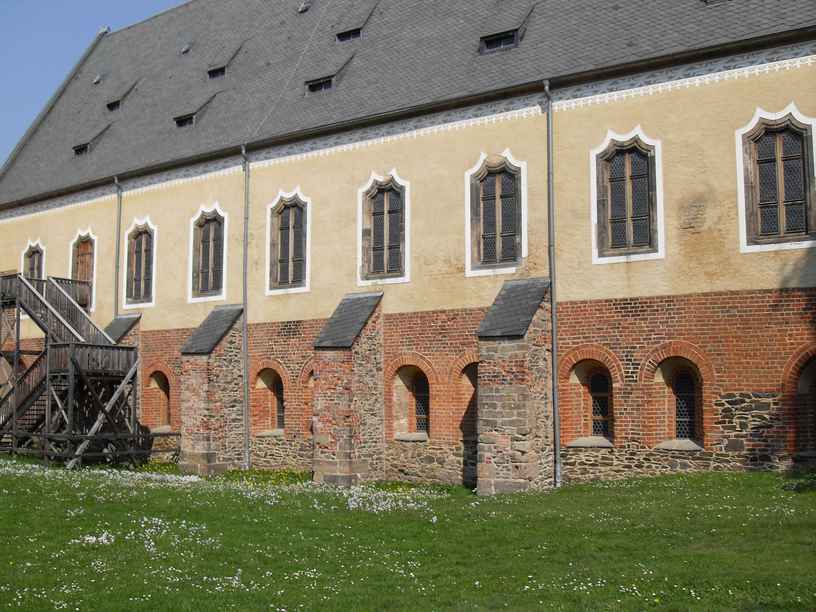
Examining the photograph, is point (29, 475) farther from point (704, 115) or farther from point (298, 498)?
point (704, 115)

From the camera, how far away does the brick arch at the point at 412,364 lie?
66.9 feet

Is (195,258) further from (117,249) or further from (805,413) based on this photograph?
(805,413)

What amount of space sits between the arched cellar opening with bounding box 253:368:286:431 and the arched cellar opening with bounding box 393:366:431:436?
396 cm

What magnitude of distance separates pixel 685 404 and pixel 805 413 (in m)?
2.15

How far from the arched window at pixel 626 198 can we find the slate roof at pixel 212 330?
10037 mm

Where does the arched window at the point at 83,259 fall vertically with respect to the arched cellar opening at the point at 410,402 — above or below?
above

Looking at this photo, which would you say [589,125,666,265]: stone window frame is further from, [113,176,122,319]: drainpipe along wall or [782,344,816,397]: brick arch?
[113,176,122,319]: drainpipe along wall

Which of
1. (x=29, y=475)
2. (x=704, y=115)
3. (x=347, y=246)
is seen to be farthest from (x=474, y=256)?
(x=29, y=475)

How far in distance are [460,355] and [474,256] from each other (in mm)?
2140

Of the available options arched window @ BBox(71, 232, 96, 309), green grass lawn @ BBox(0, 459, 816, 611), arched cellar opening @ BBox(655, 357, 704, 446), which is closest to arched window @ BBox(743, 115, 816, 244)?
arched cellar opening @ BBox(655, 357, 704, 446)

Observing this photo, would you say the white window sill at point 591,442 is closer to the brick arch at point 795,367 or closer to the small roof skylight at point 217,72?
the brick arch at point 795,367

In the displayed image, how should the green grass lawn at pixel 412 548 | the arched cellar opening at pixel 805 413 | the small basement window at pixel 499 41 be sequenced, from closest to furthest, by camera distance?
the green grass lawn at pixel 412 548
the arched cellar opening at pixel 805 413
the small basement window at pixel 499 41

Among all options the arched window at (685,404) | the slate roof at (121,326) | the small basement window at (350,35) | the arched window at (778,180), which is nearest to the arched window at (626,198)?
the arched window at (778,180)

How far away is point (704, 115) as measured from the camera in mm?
17266
